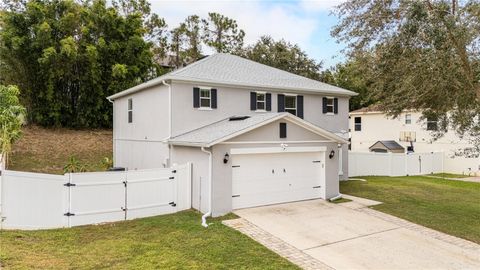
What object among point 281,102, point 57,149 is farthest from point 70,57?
point 281,102

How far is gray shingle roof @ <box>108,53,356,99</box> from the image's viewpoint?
12.8 metres

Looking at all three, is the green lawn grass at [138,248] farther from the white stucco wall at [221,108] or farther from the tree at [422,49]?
the tree at [422,49]

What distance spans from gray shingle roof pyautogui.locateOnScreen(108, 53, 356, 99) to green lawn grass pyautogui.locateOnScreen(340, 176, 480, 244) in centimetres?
512

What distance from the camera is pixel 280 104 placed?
48.4 ft

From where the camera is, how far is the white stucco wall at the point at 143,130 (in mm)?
12984

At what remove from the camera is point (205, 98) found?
1297 cm

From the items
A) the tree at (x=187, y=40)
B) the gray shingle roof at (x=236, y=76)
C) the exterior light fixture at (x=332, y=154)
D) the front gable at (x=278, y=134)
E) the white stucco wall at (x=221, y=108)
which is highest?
the tree at (x=187, y=40)

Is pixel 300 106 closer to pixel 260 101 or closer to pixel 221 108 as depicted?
pixel 260 101

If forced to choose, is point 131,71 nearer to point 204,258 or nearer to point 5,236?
point 5,236

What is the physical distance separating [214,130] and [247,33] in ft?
87.3

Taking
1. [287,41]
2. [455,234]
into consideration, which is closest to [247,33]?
[287,41]

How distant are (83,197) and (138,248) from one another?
9.31 ft

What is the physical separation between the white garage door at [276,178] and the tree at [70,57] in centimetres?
1571

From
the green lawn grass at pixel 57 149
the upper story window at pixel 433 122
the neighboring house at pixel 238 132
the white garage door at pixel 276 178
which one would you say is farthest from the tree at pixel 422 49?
the green lawn grass at pixel 57 149
